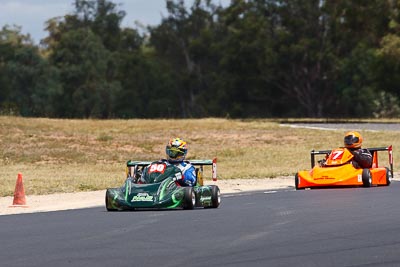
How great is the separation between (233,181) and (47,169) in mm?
9616

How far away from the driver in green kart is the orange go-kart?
4.50 metres

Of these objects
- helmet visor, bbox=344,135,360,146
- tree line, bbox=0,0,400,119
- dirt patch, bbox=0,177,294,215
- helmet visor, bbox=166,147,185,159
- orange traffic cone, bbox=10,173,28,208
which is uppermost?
tree line, bbox=0,0,400,119

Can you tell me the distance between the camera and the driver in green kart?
1944 centimetres

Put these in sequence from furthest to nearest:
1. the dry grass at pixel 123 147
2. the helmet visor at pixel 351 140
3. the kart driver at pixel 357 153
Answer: the dry grass at pixel 123 147 < the helmet visor at pixel 351 140 < the kart driver at pixel 357 153

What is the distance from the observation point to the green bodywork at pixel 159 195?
18500 mm

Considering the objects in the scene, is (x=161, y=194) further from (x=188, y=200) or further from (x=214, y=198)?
(x=214, y=198)

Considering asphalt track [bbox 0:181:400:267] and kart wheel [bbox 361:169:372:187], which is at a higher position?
kart wheel [bbox 361:169:372:187]

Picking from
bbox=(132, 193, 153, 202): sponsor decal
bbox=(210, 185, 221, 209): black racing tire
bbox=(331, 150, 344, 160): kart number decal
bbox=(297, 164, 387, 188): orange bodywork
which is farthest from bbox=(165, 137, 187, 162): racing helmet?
bbox=(331, 150, 344, 160): kart number decal

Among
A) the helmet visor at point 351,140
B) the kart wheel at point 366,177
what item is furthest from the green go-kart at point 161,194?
the helmet visor at point 351,140

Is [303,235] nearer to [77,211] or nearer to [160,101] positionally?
[77,211]

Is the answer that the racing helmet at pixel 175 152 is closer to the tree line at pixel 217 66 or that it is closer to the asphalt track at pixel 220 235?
the asphalt track at pixel 220 235

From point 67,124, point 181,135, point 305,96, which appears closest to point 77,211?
point 181,135

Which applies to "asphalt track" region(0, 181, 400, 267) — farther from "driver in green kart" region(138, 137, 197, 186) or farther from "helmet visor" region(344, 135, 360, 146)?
"helmet visor" region(344, 135, 360, 146)

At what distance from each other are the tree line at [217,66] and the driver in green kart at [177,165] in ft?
180
